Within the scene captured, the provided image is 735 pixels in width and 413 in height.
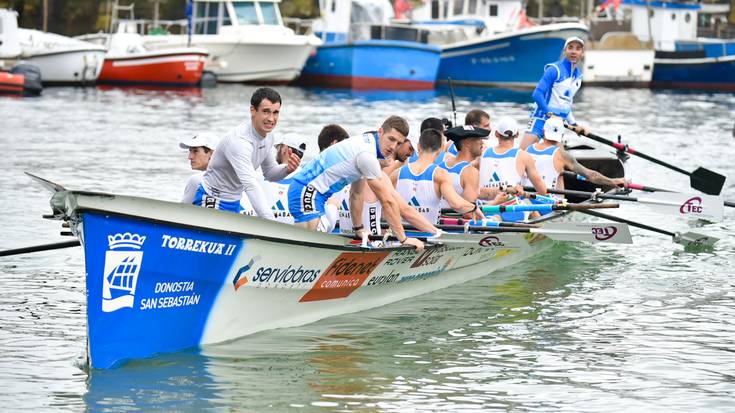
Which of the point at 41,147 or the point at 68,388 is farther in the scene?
the point at 41,147

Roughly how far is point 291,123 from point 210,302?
22918 mm

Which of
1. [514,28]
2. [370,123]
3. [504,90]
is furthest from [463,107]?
[514,28]

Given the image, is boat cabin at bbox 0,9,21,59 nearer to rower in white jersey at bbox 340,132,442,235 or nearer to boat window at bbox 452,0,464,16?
boat window at bbox 452,0,464,16

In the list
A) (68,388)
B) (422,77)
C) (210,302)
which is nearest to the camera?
(68,388)

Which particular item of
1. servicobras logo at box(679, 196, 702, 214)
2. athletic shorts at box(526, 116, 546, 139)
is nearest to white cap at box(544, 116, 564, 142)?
athletic shorts at box(526, 116, 546, 139)

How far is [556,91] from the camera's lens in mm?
18547

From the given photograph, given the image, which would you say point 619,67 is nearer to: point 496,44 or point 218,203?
point 496,44

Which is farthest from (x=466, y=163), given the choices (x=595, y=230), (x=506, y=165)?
(x=595, y=230)

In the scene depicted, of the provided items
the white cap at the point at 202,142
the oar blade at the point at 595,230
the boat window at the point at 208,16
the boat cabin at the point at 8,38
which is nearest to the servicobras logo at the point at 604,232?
the oar blade at the point at 595,230

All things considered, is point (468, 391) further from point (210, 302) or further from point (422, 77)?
point (422, 77)

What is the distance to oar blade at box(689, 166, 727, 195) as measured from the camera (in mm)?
17531

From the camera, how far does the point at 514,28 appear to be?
55969mm

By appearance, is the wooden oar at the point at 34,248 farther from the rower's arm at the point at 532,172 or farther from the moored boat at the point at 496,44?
the moored boat at the point at 496,44

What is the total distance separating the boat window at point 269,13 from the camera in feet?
165
